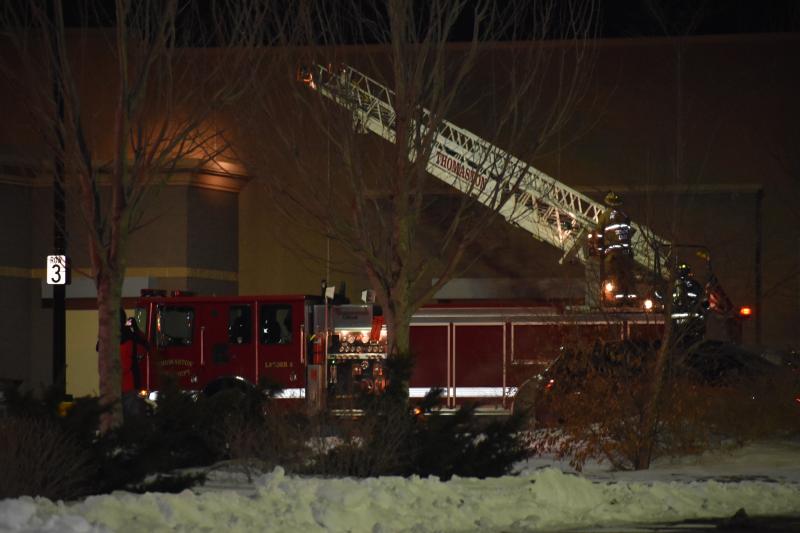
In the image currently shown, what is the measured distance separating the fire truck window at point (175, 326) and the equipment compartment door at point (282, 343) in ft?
3.49

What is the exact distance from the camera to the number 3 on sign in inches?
747

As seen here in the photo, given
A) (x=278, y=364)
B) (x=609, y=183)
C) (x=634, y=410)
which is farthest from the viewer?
(x=609, y=183)

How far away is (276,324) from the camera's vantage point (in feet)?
61.9

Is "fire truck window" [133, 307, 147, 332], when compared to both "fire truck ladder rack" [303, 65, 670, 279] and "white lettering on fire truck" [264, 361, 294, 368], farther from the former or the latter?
"fire truck ladder rack" [303, 65, 670, 279]

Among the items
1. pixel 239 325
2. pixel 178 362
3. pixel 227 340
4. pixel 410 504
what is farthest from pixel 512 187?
pixel 178 362

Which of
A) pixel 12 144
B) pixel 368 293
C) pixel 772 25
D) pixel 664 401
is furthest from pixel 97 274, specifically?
pixel 772 25

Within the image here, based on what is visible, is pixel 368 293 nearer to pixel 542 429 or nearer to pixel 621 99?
pixel 542 429

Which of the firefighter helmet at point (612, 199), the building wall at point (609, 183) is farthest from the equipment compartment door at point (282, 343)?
the building wall at point (609, 183)

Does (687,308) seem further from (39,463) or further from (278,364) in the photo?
(39,463)

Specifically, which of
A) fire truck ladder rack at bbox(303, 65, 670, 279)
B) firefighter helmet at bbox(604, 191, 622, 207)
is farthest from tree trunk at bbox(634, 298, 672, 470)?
firefighter helmet at bbox(604, 191, 622, 207)

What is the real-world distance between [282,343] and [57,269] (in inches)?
136

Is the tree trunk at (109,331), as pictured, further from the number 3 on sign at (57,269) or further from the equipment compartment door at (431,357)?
the equipment compartment door at (431,357)

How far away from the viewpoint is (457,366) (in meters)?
19.0

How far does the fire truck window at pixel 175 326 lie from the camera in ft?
62.3
